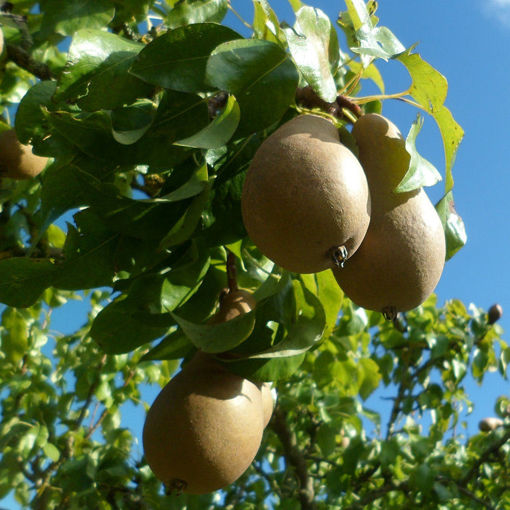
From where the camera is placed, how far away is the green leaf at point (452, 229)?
1.20 meters

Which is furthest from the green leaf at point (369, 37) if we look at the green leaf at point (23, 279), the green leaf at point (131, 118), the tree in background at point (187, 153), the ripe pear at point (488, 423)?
the ripe pear at point (488, 423)

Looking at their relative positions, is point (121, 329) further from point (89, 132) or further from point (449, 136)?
point (449, 136)

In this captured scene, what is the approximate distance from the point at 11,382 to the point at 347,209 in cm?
273

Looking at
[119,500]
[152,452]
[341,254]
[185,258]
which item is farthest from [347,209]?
[119,500]

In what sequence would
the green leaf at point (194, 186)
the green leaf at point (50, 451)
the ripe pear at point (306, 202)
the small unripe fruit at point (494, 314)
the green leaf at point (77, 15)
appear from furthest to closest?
the small unripe fruit at point (494, 314) < the green leaf at point (50, 451) < the green leaf at point (77, 15) < the green leaf at point (194, 186) < the ripe pear at point (306, 202)

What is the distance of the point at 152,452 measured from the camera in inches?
43.6

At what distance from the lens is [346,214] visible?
898 mm

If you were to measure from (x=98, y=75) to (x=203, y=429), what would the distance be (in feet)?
2.13

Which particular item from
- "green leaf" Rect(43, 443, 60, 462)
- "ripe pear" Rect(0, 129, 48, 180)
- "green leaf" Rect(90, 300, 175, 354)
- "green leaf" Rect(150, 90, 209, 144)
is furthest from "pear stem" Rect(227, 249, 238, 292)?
"green leaf" Rect(43, 443, 60, 462)

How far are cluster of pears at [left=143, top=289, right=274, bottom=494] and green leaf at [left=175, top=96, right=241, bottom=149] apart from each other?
0.44 m

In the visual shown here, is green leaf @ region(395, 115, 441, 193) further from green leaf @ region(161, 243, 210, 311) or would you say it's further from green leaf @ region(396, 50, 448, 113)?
green leaf @ region(161, 243, 210, 311)

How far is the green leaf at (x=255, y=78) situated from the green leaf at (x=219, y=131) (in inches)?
1.6

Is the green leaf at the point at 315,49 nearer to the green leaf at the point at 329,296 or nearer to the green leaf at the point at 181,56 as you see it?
the green leaf at the point at 181,56

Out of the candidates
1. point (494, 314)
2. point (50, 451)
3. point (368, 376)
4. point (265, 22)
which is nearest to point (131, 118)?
point (265, 22)
